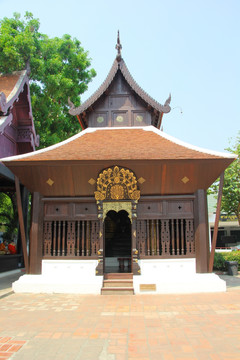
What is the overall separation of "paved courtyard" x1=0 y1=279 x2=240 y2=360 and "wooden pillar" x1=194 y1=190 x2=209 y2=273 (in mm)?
973

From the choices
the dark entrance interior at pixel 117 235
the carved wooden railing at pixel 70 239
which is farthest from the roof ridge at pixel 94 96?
the dark entrance interior at pixel 117 235

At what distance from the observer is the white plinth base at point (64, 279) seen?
26.2ft

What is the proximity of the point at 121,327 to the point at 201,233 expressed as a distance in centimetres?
411

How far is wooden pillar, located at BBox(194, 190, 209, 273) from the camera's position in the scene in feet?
27.1

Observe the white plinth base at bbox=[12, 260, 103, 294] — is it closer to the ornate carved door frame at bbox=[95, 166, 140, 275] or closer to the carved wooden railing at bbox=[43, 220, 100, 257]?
the carved wooden railing at bbox=[43, 220, 100, 257]

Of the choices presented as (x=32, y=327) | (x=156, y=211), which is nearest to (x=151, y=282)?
(x=156, y=211)

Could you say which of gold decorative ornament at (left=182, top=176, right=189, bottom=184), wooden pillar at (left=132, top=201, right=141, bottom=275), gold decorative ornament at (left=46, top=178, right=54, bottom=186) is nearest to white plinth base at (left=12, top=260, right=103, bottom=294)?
wooden pillar at (left=132, top=201, right=141, bottom=275)

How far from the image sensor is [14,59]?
14258mm

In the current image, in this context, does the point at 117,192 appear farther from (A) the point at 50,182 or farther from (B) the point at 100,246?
(A) the point at 50,182

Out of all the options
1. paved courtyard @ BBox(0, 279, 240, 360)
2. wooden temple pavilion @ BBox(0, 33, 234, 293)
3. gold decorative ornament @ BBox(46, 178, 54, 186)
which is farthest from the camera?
gold decorative ornament @ BBox(46, 178, 54, 186)

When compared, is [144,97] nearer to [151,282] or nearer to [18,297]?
[151,282]

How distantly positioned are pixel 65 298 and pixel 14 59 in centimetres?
1181

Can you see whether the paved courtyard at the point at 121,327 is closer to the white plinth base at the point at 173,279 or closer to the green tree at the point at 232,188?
the white plinth base at the point at 173,279

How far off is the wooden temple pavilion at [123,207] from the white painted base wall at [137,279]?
1.0 inches
